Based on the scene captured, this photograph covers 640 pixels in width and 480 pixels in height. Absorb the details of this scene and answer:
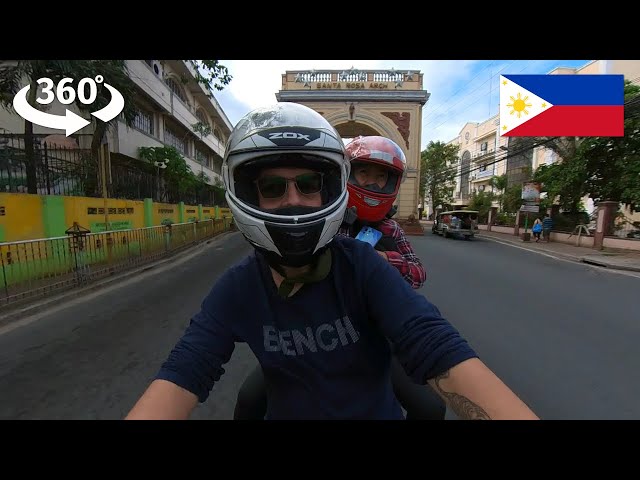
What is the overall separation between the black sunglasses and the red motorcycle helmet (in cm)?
101

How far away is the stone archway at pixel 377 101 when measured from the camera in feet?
77.2

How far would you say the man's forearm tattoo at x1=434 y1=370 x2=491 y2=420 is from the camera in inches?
33.7

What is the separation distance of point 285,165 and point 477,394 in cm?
91

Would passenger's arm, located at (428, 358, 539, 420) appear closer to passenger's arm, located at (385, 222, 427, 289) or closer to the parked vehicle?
passenger's arm, located at (385, 222, 427, 289)

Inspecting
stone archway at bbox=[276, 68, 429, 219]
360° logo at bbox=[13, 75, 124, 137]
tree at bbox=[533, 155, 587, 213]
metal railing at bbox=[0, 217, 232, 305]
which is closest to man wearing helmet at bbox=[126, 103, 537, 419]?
metal railing at bbox=[0, 217, 232, 305]

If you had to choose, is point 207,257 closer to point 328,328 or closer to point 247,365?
point 247,365

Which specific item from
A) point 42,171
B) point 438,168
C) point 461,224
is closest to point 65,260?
point 42,171

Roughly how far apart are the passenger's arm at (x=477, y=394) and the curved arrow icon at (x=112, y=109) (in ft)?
37.2

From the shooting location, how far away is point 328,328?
102cm

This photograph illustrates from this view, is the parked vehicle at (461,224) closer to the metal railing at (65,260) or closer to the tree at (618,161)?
the tree at (618,161)

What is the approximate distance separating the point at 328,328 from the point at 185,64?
20.6m

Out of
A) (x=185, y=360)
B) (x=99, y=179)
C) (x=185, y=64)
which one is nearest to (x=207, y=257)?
(x=99, y=179)

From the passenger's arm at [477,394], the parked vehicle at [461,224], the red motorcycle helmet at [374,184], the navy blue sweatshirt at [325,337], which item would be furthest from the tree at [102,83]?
the parked vehicle at [461,224]

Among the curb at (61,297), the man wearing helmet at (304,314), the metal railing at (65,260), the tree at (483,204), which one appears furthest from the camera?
the tree at (483,204)
